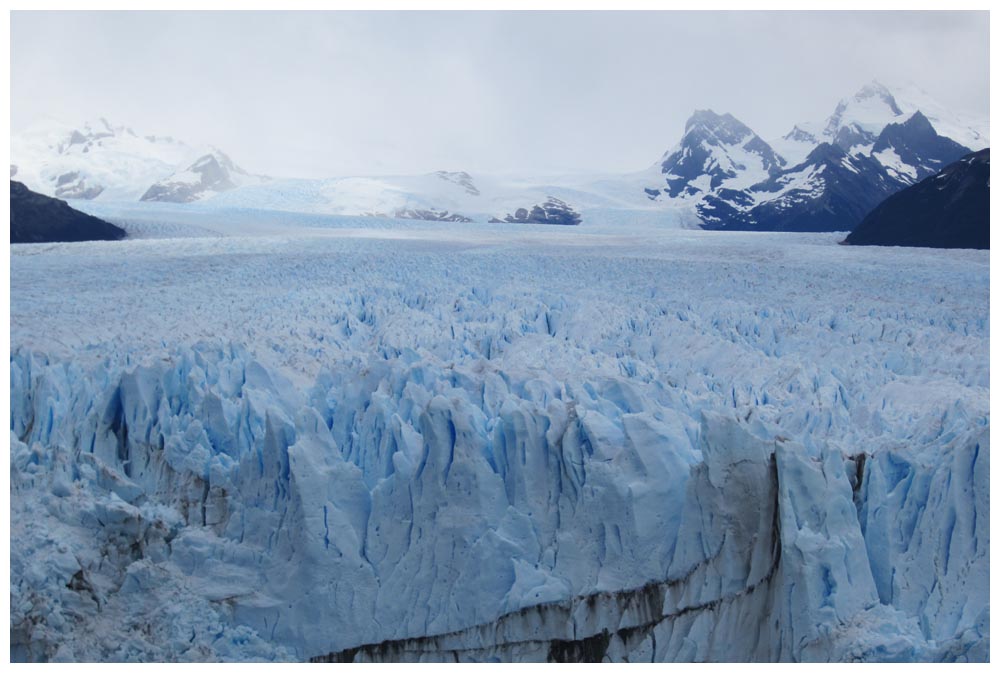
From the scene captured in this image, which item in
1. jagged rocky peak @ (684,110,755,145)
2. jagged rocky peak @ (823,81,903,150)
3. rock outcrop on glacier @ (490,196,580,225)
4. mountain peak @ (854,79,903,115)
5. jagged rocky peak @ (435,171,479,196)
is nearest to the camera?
mountain peak @ (854,79,903,115)

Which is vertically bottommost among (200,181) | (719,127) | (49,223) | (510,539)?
(510,539)

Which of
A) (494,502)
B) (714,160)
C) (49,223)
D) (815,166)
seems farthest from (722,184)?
(494,502)

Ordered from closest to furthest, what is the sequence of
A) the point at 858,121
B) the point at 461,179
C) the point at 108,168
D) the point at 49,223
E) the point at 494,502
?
the point at 494,502 < the point at 49,223 < the point at 858,121 < the point at 461,179 < the point at 108,168

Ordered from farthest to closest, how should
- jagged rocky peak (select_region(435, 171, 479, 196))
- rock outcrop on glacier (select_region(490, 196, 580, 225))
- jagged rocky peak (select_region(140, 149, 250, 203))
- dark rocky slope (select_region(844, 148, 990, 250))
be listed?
jagged rocky peak (select_region(140, 149, 250, 203)) < jagged rocky peak (select_region(435, 171, 479, 196)) < rock outcrop on glacier (select_region(490, 196, 580, 225)) < dark rocky slope (select_region(844, 148, 990, 250))

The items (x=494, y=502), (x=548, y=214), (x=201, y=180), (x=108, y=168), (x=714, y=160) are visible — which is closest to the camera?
(x=494, y=502)

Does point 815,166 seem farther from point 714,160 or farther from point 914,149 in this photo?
point 714,160

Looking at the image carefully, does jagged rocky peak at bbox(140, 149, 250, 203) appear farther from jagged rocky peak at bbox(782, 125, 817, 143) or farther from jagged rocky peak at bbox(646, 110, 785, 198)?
jagged rocky peak at bbox(782, 125, 817, 143)

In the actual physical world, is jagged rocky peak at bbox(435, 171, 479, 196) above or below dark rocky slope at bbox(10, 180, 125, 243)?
above

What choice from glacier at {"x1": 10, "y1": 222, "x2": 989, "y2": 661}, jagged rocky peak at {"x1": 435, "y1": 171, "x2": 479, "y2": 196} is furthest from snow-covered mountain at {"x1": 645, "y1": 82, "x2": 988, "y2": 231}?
glacier at {"x1": 10, "y1": 222, "x2": 989, "y2": 661}
